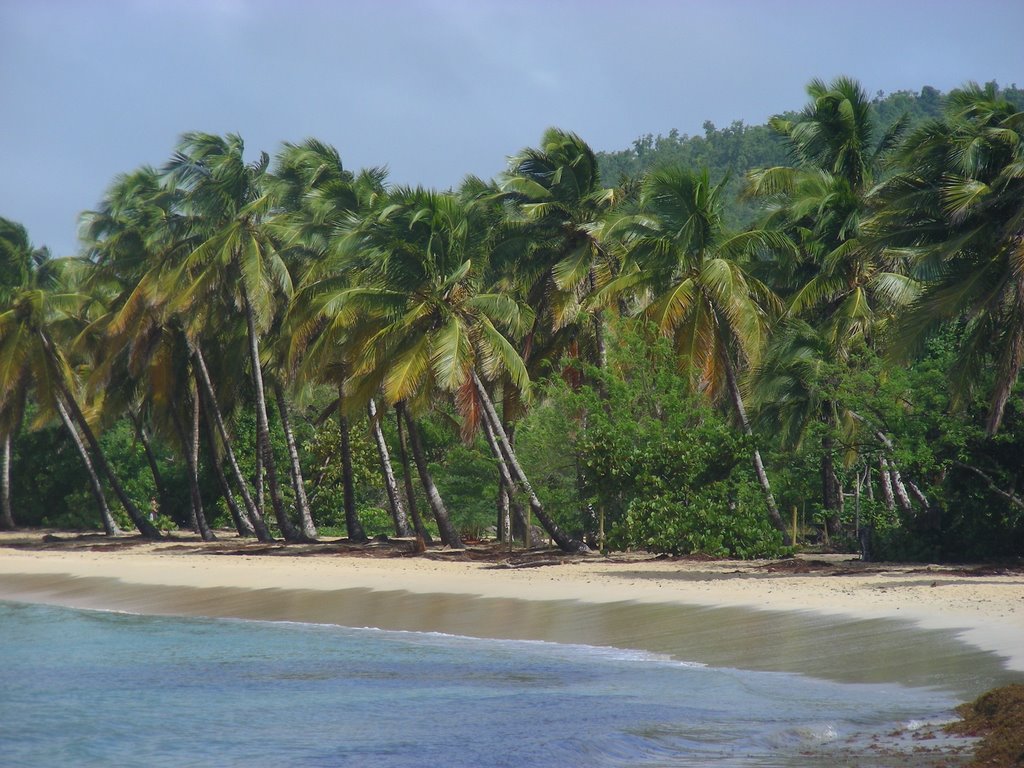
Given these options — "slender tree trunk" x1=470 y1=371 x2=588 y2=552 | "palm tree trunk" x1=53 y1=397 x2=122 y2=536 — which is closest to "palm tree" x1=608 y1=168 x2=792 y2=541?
"slender tree trunk" x1=470 y1=371 x2=588 y2=552

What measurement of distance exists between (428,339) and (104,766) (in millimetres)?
13885

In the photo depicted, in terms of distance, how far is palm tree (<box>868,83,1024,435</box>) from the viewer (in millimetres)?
15938

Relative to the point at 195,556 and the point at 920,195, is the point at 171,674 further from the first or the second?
the point at 195,556

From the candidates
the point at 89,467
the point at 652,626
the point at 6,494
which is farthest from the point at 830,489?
the point at 6,494

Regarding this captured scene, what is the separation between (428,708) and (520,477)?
43.2 feet

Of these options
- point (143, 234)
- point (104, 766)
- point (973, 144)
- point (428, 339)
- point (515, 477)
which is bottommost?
point (104, 766)

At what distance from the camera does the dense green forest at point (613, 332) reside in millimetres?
17562

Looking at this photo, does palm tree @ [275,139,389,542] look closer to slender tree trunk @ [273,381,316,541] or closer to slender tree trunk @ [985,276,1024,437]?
slender tree trunk @ [273,381,316,541]

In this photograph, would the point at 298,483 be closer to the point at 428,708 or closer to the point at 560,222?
the point at 560,222

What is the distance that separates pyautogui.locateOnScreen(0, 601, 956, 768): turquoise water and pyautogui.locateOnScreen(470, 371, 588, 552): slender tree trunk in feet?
28.2

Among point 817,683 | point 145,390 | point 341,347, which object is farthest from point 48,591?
point 817,683

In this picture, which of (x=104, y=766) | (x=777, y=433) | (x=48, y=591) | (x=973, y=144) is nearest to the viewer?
(x=104, y=766)

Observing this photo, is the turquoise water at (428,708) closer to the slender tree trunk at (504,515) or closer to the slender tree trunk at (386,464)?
the slender tree trunk at (504,515)

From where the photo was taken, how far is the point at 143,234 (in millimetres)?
31625
